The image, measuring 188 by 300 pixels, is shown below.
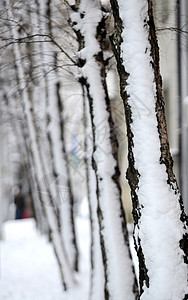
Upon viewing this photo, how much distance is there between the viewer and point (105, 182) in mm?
6000

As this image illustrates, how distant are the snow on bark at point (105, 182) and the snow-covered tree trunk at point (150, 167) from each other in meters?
1.05

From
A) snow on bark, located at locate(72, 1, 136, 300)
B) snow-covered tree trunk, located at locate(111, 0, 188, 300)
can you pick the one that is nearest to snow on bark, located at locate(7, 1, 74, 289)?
snow on bark, located at locate(72, 1, 136, 300)

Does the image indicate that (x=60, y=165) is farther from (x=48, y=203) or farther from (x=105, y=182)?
(x=105, y=182)

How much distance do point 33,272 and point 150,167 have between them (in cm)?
676

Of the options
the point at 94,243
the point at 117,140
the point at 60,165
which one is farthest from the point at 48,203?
the point at 117,140

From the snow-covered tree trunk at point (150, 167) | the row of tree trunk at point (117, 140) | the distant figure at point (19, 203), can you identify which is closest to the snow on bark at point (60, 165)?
the row of tree trunk at point (117, 140)

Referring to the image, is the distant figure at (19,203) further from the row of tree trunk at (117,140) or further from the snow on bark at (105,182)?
the snow on bark at (105,182)

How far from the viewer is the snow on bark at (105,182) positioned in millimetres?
5832

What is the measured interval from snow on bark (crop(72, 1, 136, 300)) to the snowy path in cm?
260

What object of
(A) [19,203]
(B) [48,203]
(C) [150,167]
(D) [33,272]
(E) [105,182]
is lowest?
(A) [19,203]

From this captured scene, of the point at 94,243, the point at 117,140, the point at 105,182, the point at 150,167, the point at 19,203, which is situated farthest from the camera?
the point at 19,203

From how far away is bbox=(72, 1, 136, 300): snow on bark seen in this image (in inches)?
230

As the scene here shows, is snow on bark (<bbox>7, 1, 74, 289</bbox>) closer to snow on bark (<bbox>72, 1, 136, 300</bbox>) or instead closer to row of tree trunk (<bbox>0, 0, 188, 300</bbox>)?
row of tree trunk (<bbox>0, 0, 188, 300</bbox>)

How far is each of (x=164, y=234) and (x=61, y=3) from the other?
3.27 m
